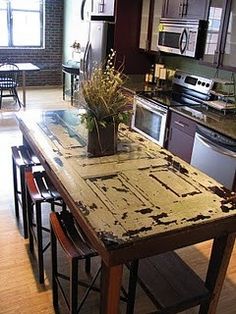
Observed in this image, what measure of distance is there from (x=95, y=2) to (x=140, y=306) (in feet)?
13.7

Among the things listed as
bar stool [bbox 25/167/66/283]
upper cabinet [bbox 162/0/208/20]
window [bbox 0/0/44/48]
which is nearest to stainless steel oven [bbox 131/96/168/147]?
upper cabinet [bbox 162/0/208/20]

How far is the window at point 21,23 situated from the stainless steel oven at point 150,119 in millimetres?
5027

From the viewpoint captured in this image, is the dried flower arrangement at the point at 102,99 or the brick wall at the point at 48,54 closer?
the dried flower arrangement at the point at 102,99

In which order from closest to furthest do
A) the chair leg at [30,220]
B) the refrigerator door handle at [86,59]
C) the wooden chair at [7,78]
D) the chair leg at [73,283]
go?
the chair leg at [73,283]
the chair leg at [30,220]
the refrigerator door handle at [86,59]
the wooden chair at [7,78]

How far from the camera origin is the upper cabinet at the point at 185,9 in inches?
128

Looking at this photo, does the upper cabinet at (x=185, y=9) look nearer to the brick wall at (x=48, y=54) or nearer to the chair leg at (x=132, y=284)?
the chair leg at (x=132, y=284)

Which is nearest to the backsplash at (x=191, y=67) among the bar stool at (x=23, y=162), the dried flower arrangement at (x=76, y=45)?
the bar stool at (x=23, y=162)

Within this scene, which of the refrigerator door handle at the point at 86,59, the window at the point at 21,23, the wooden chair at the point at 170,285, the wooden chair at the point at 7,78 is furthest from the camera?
the window at the point at 21,23

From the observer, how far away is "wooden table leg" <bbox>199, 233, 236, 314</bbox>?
1743mm

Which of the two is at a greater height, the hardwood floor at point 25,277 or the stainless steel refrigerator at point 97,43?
the stainless steel refrigerator at point 97,43

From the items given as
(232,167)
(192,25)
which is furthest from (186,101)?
(232,167)

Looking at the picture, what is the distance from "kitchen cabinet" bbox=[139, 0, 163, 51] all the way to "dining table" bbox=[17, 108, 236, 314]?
7.37 feet

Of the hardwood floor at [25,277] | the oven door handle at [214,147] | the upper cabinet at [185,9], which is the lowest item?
the hardwood floor at [25,277]

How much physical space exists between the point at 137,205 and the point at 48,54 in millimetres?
7270
